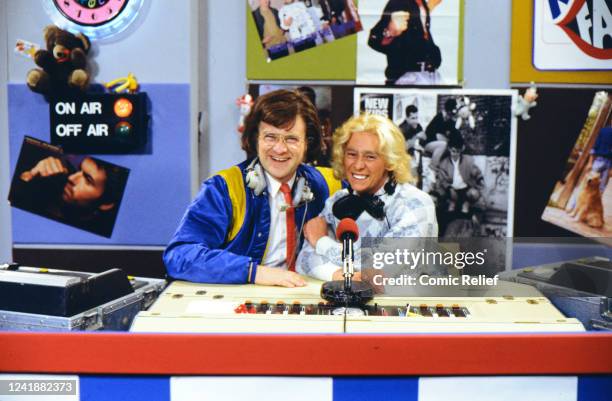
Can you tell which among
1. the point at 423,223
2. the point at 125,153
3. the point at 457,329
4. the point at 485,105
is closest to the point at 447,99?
the point at 485,105

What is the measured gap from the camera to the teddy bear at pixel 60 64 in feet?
6.73

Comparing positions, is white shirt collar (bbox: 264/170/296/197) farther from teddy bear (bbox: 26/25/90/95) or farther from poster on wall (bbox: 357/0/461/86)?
teddy bear (bbox: 26/25/90/95)

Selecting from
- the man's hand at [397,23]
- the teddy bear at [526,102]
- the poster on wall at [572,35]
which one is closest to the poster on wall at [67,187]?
the man's hand at [397,23]

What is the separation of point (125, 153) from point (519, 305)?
1.60m

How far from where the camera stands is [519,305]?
1087 mm

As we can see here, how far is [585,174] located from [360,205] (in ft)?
3.74

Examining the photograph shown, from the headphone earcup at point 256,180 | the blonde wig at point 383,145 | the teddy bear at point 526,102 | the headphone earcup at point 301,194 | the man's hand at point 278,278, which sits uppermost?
the teddy bear at point 526,102

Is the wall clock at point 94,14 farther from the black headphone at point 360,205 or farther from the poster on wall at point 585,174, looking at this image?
the poster on wall at point 585,174

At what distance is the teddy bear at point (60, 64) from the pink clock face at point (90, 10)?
0.28ft

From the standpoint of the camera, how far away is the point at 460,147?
2.30m

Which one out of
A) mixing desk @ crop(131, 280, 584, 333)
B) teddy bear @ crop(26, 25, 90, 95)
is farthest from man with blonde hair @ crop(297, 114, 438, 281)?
teddy bear @ crop(26, 25, 90, 95)

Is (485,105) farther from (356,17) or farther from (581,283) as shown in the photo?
(581,283)

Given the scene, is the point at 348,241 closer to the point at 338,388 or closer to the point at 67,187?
the point at 338,388

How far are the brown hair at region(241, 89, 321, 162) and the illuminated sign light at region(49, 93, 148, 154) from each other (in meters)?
0.57
